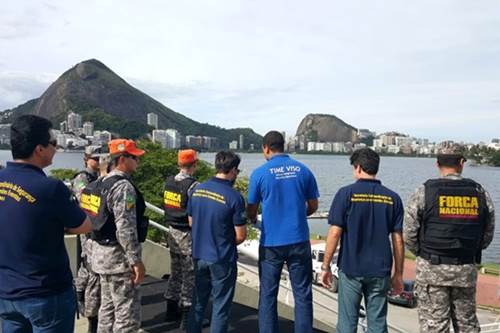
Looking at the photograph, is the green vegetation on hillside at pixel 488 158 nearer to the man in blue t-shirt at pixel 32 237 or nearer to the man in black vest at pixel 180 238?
the man in black vest at pixel 180 238

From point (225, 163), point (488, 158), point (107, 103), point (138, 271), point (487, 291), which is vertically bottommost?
point (487, 291)

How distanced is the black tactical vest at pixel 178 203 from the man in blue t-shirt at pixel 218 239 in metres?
0.71

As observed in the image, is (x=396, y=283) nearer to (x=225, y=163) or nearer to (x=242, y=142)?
(x=225, y=163)

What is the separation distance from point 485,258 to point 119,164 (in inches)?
1584

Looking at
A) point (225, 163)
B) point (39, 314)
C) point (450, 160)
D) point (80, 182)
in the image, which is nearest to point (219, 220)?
point (225, 163)

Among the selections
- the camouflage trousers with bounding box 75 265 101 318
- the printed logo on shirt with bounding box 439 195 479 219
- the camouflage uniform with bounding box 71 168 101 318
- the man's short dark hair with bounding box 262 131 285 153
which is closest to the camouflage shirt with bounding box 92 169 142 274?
the camouflage uniform with bounding box 71 168 101 318

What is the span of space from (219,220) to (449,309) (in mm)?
2092

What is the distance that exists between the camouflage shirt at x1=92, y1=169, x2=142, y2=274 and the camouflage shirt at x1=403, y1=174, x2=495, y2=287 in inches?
91.3

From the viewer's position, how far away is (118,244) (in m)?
3.86

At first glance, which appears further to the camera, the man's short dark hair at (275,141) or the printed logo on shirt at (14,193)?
the man's short dark hair at (275,141)

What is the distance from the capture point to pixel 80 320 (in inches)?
197

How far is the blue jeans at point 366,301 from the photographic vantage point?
376 centimetres

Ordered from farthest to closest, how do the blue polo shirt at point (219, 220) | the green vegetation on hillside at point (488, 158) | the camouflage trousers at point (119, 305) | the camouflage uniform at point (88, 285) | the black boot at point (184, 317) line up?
the green vegetation on hillside at point (488, 158) < the black boot at point (184, 317) < the camouflage uniform at point (88, 285) < the blue polo shirt at point (219, 220) < the camouflage trousers at point (119, 305)

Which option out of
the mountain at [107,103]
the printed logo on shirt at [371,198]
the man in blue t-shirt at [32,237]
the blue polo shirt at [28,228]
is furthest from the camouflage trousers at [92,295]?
the mountain at [107,103]
